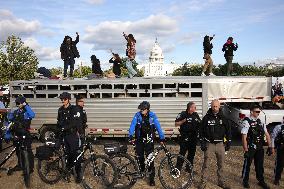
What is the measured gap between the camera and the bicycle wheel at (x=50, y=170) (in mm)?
7709

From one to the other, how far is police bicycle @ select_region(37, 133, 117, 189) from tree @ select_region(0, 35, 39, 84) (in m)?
34.8

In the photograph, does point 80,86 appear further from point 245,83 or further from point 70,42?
point 245,83

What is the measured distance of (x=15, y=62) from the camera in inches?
1622

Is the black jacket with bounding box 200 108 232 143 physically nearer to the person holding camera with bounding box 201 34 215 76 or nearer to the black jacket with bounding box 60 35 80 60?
the person holding camera with bounding box 201 34 215 76

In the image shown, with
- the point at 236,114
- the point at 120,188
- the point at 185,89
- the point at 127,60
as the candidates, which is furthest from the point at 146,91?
the point at 120,188

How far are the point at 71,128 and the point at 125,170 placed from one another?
1.52 metres

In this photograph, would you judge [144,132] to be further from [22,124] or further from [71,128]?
[22,124]

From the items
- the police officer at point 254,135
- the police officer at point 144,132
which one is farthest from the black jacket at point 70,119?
the police officer at point 254,135

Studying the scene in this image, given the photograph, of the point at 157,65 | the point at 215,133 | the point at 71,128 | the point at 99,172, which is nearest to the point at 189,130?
the point at 215,133

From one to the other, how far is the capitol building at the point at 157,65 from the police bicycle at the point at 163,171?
551 feet

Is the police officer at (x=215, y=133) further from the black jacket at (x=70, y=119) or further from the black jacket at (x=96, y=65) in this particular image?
the black jacket at (x=96, y=65)

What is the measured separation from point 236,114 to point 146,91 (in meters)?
3.24

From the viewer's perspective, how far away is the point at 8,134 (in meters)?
8.03

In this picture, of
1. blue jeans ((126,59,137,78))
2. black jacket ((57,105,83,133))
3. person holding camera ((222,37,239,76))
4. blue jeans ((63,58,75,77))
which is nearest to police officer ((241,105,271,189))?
black jacket ((57,105,83,133))
